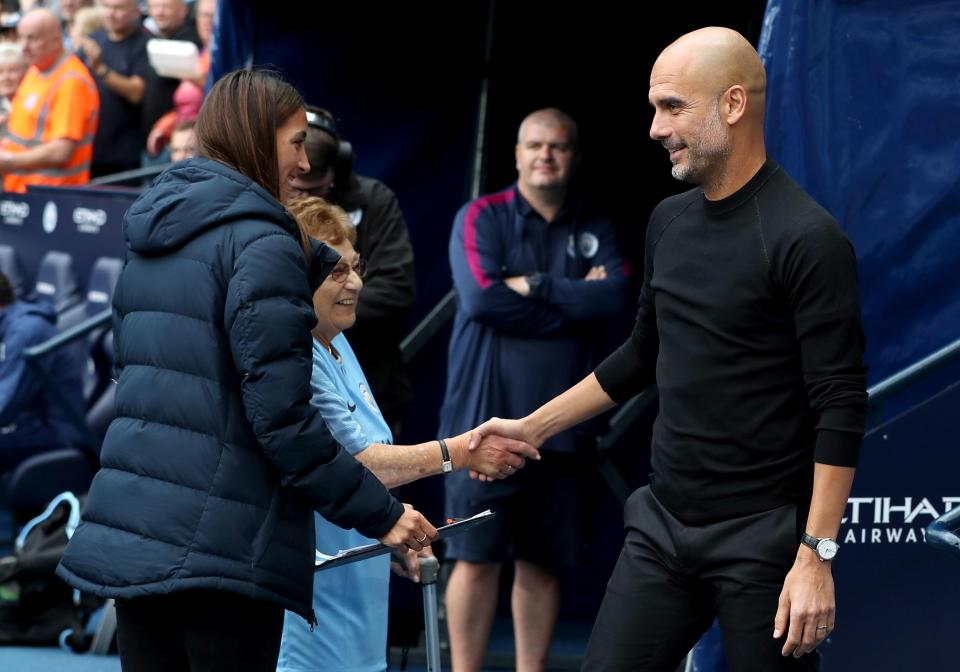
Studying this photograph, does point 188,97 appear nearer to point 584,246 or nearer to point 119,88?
point 119,88

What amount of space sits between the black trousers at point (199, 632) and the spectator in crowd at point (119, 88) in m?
6.85

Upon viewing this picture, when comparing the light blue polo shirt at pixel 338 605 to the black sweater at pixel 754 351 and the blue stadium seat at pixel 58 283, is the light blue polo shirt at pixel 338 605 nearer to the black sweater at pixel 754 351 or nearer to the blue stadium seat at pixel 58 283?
the black sweater at pixel 754 351

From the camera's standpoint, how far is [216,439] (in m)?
2.93

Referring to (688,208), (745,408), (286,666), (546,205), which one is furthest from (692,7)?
(286,666)

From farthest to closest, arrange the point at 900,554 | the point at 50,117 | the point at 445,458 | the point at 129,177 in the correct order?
the point at 50,117
the point at 129,177
the point at 900,554
the point at 445,458

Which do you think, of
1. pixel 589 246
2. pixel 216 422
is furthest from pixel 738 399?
pixel 589 246

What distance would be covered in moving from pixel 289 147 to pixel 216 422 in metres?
0.59

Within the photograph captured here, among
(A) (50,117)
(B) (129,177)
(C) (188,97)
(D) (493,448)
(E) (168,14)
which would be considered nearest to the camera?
(D) (493,448)

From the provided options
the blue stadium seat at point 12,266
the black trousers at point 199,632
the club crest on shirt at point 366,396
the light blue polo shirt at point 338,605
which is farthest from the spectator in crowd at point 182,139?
the black trousers at point 199,632

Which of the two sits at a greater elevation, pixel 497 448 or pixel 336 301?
pixel 336 301

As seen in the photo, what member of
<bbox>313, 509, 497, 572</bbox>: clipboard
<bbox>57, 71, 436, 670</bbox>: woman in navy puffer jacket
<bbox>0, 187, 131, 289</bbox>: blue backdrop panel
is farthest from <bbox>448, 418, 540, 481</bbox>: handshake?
<bbox>0, 187, 131, 289</bbox>: blue backdrop panel

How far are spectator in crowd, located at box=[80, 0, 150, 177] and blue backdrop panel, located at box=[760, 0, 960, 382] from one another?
6003 millimetres

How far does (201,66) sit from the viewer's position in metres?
8.48

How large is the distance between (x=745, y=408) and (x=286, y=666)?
1.16 m
